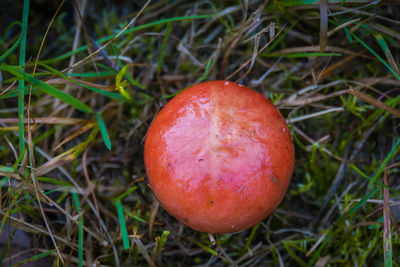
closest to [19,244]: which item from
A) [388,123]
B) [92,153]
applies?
[92,153]

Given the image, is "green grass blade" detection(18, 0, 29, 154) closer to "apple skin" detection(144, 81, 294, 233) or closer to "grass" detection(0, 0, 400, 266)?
"grass" detection(0, 0, 400, 266)

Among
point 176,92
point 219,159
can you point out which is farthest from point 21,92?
point 219,159

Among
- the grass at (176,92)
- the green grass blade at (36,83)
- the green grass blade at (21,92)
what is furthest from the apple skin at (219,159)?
the green grass blade at (21,92)

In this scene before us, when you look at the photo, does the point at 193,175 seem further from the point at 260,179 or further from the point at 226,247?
the point at 226,247

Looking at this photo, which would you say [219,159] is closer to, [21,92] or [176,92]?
[176,92]

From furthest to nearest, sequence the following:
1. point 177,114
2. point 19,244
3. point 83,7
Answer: point 83,7, point 19,244, point 177,114

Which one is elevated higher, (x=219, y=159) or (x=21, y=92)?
(x=21, y=92)
